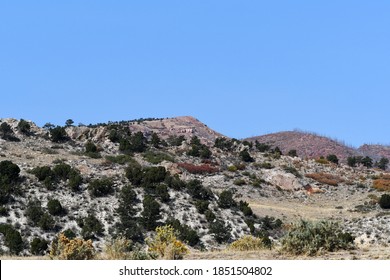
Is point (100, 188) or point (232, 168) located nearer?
point (100, 188)

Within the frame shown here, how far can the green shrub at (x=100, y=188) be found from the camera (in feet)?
153

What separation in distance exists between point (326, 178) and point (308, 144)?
80.5 m

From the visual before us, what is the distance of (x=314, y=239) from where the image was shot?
686 inches

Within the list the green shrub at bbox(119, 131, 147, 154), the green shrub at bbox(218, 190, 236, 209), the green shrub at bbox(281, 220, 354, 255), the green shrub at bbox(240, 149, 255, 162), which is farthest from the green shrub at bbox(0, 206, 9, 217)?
the green shrub at bbox(240, 149, 255, 162)

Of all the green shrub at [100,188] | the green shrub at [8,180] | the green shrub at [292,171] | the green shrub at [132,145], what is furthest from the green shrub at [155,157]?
the green shrub at [8,180]

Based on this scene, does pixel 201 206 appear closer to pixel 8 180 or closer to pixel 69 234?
pixel 69 234

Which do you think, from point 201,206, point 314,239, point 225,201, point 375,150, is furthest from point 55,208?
point 375,150

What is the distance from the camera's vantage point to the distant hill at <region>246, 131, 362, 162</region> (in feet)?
483

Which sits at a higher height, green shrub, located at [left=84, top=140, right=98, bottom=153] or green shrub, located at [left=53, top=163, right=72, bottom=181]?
green shrub, located at [left=84, top=140, right=98, bottom=153]

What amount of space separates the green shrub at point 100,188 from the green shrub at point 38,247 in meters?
11.4

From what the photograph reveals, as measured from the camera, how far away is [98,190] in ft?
154

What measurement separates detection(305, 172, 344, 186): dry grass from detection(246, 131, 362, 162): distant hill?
2600 inches

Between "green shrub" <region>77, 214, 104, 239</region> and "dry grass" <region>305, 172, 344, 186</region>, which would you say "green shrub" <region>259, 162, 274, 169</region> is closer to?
"dry grass" <region>305, 172, 344, 186</region>
